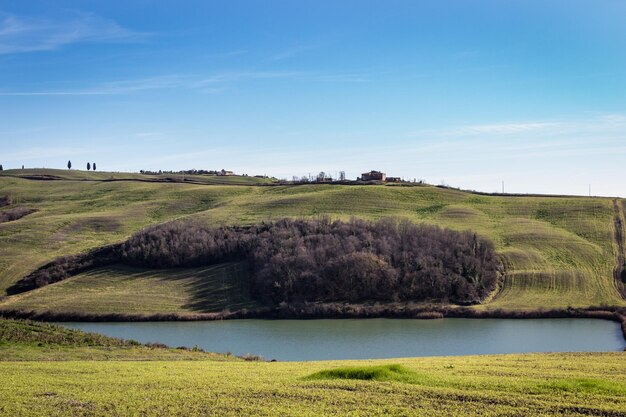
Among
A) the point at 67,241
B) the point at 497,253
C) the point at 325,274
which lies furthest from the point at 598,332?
the point at 67,241

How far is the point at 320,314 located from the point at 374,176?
67.3 m

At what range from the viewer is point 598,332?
173 feet

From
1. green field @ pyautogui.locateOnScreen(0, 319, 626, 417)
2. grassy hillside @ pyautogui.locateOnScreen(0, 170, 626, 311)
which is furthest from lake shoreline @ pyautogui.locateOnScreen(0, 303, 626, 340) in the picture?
green field @ pyautogui.locateOnScreen(0, 319, 626, 417)

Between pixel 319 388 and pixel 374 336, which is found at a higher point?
pixel 319 388

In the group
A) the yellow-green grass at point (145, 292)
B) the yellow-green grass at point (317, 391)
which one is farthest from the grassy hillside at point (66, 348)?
the yellow-green grass at point (145, 292)

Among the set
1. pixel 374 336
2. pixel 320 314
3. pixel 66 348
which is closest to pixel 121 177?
pixel 320 314

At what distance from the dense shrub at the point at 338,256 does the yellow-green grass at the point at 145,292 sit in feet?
7.01

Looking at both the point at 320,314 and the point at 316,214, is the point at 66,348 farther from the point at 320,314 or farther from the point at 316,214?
the point at 316,214

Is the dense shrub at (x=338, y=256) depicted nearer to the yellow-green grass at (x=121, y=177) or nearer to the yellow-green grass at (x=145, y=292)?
the yellow-green grass at (x=145, y=292)

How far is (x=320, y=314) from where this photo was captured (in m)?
63.2

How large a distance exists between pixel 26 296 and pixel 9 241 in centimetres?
1806

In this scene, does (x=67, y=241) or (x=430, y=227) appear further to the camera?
(x=67, y=241)

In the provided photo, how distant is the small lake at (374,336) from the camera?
43.5 meters

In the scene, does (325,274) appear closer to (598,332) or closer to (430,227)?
(430,227)
